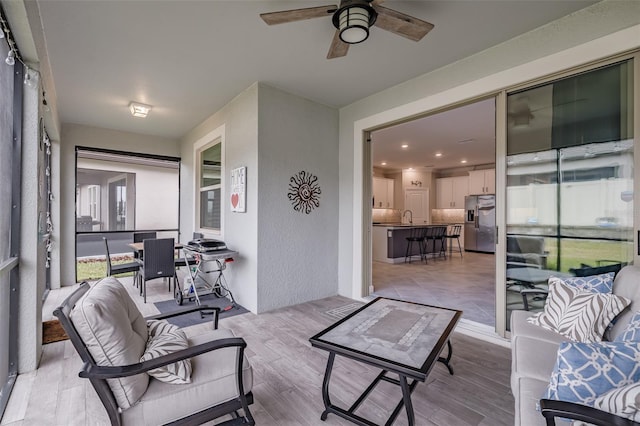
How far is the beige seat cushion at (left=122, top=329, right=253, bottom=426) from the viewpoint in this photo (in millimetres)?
1331

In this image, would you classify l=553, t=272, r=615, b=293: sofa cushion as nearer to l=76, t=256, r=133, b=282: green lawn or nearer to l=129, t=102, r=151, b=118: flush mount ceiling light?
l=129, t=102, r=151, b=118: flush mount ceiling light

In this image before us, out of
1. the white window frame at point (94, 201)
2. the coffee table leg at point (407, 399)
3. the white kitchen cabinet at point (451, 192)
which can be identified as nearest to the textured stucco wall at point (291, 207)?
the coffee table leg at point (407, 399)

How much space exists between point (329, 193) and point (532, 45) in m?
2.74

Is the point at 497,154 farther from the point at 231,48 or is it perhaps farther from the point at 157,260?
the point at 157,260

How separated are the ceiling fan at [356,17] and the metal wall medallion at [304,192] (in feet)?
6.95

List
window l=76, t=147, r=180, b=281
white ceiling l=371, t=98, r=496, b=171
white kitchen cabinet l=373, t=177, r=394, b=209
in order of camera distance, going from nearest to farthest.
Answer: white ceiling l=371, t=98, r=496, b=171, window l=76, t=147, r=180, b=281, white kitchen cabinet l=373, t=177, r=394, b=209

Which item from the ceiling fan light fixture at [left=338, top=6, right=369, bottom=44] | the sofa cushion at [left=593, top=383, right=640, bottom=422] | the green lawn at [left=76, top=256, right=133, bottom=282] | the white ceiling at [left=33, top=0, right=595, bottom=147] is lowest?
the green lawn at [left=76, top=256, right=133, bottom=282]

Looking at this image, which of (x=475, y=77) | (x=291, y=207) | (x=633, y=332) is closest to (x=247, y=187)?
(x=291, y=207)

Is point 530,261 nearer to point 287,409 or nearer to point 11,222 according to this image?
point 287,409

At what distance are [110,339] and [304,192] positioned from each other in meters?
3.00

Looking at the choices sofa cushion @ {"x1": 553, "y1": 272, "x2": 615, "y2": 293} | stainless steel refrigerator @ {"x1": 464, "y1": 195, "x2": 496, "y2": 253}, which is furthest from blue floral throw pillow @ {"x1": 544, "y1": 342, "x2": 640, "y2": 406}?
stainless steel refrigerator @ {"x1": 464, "y1": 195, "x2": 496, "y2": 253}

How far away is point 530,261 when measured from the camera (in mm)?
2723

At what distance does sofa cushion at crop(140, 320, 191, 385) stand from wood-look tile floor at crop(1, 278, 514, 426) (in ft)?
2.06

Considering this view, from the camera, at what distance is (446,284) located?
5102mm
